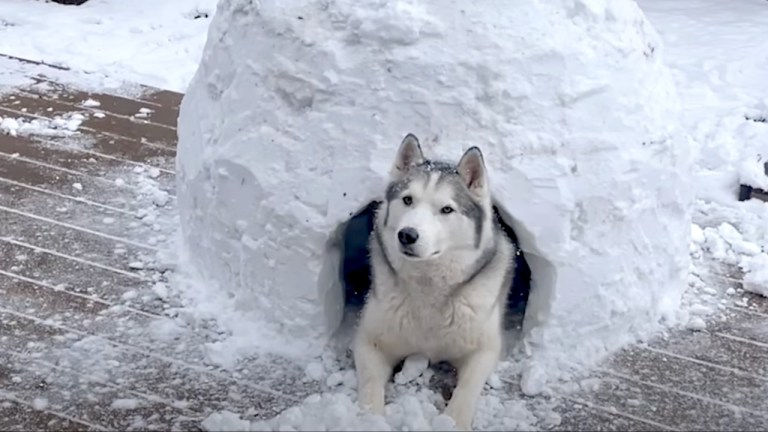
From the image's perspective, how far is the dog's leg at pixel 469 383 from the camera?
11.6 feet

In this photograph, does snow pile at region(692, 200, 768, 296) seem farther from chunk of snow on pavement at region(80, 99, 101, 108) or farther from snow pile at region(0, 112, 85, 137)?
chunk of snow on pavement at region(80, 99, 101, 108)

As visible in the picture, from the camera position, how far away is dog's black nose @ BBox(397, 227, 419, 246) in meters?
3.41

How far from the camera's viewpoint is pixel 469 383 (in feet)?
12.0

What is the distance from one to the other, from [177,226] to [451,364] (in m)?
1.68

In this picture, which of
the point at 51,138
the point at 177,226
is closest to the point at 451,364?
the point at 177,226

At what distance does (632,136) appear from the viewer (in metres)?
4.07

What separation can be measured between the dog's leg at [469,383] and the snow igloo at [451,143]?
21 centimetres

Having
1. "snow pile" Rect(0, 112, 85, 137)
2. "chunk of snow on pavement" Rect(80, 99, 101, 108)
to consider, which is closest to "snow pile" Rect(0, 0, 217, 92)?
"chunk of snow on pavement" Rect(80, 99, 101, 108)

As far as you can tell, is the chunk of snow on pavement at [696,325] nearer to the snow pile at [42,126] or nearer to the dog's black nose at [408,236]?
the dog's black nose at [408,236]

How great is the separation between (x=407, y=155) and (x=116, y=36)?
5.33 metres

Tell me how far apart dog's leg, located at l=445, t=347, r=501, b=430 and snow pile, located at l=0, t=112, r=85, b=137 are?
3.29m

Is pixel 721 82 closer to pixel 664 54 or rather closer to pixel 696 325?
pixel 664 54

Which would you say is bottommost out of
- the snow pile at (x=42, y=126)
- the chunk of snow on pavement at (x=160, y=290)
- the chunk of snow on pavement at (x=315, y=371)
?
the snow pile at (x=42, y=126)

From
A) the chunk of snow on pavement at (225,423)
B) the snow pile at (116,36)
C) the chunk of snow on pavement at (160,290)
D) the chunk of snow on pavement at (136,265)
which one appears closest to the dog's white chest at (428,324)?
the chunk of snow on pavement at (225,423)
